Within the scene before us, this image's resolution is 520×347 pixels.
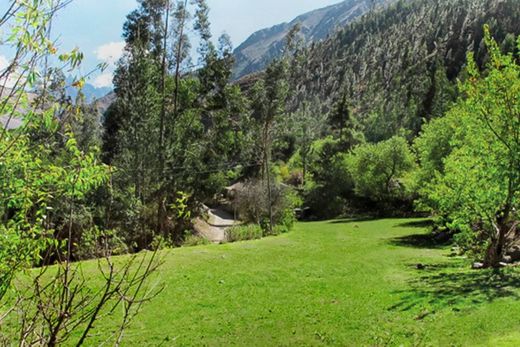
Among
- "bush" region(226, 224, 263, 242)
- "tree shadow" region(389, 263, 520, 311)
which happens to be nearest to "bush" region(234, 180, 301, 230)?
"bush" region(226, 224, 263, 242)

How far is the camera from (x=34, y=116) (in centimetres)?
381

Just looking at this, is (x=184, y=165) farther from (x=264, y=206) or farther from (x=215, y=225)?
(x=215, y=225)

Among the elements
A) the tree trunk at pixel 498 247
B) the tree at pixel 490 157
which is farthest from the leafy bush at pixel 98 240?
the tree trunk at pixel 498 247

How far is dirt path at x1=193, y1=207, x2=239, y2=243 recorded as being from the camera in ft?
133

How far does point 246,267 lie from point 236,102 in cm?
2347

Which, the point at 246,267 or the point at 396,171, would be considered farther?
the point at 396,171

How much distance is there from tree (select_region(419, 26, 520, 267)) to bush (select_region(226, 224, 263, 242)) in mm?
15657

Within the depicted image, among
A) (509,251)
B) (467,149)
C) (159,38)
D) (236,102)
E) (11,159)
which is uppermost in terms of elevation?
(159,38)

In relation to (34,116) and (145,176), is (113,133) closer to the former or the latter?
(145,176)

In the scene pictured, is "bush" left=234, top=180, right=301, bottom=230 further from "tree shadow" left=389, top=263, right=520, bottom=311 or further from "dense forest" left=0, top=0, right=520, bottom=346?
"tree shadow" left=389, top=263, right=520, bottom=311

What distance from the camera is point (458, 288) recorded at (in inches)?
556

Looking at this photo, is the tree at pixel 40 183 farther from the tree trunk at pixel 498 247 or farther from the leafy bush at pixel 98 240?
the tree trunk at pixel 498 247

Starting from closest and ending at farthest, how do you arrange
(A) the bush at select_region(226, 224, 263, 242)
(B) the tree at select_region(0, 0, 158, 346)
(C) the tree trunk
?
(B) the tree at select_region(0, 0, 158, 346) < (C) the tree trunk < (A) the bush at select_region(226, 224, 263, 242)

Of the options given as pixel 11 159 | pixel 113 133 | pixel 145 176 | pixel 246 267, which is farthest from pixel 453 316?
pixel 113 133
